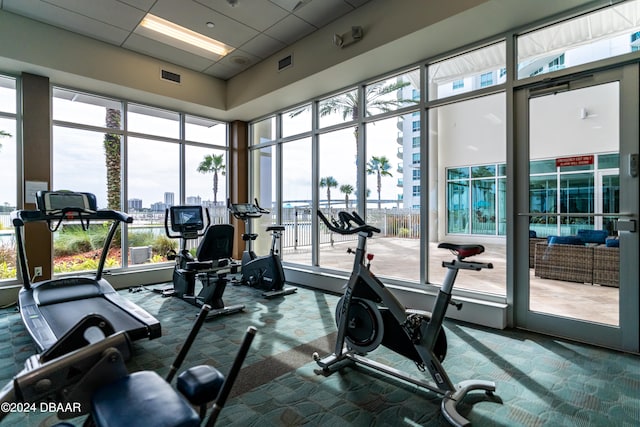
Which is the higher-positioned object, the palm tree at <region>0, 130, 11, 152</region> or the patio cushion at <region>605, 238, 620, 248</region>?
the palm tree at <region>0, 130, 11, 152</region>

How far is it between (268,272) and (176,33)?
3886 mm

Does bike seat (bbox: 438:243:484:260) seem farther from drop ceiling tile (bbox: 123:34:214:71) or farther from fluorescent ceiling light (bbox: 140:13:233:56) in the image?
drop ceiling tile (bbox: 123:34:214:71)

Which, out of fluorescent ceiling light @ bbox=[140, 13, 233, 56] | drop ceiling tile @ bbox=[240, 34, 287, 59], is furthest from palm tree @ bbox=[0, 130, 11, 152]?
drop ceiling tile @ bbox=[240, 34, 287, 59]

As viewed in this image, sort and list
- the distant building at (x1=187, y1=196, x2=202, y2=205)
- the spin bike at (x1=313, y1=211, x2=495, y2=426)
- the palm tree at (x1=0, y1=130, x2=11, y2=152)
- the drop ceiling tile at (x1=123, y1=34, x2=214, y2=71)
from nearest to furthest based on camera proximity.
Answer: the spin bike at (x1=313, y1=211, x2=495, y2=426), the palm tree at (x1=0, y1=130, x2=11, y2=152), the drop ceiling tile at (x1=123, y1=34, x2=214, y2=71), the distant building at (x1=187, y1=196, x2=202, y2=205)

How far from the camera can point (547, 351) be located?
3.09m

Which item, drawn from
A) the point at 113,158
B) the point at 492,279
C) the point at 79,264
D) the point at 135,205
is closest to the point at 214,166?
the point at 135,205

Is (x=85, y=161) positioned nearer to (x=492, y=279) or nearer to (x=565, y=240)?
(x=492, y=279)

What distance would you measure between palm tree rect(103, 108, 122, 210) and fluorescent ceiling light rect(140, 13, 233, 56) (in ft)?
6.22

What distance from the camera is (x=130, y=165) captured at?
6059 mm

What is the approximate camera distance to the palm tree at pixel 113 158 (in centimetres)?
585

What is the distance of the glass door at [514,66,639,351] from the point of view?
3.08 m

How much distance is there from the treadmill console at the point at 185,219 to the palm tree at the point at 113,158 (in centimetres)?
170

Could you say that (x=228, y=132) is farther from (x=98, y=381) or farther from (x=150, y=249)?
(x=98, y=381)

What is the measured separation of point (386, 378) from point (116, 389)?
203 centimetres
